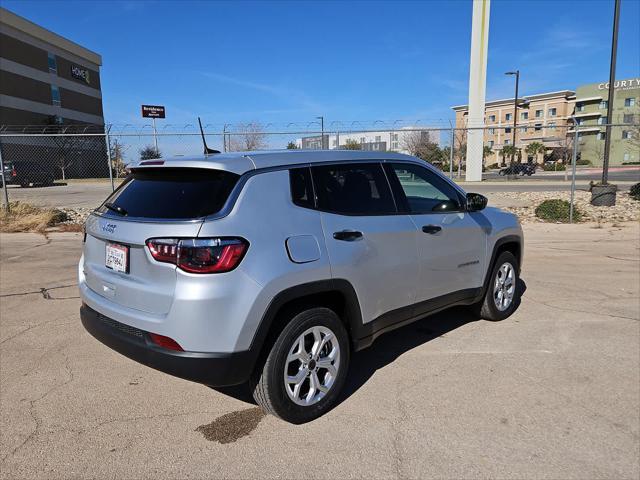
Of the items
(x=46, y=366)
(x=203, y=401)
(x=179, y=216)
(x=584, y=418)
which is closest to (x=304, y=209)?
(x=179, y=216)

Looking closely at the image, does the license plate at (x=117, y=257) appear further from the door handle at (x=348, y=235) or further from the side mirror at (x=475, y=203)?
the side mirror at (x=475, y=203)

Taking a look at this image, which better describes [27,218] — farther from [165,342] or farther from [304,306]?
[304,306]

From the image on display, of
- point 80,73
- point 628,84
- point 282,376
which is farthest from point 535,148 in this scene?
point 282,376

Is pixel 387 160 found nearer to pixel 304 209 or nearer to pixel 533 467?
pixel 304 209

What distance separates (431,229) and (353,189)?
0.83 metres

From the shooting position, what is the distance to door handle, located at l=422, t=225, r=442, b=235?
3.84 meters

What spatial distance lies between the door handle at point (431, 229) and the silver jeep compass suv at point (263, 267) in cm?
2

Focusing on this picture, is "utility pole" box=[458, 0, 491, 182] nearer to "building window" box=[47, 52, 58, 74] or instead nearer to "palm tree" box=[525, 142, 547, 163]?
"palm tree" box=[525, 142, 547, 163]

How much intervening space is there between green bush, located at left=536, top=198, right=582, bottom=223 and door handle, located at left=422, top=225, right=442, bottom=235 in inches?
385

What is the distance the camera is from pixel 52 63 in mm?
51906

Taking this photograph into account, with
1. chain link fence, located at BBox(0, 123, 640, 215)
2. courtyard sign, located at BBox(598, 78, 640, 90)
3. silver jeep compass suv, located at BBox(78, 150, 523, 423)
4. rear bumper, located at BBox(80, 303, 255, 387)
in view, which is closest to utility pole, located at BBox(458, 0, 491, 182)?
chain link fence, located at BBox(0, 123, 640, 215)

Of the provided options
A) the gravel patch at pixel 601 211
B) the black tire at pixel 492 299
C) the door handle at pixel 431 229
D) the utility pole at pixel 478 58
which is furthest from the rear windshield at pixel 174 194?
the utility pole at pixel 478 58

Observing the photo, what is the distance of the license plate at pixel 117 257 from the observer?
2932mm

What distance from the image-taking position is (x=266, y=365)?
9.46 ft
